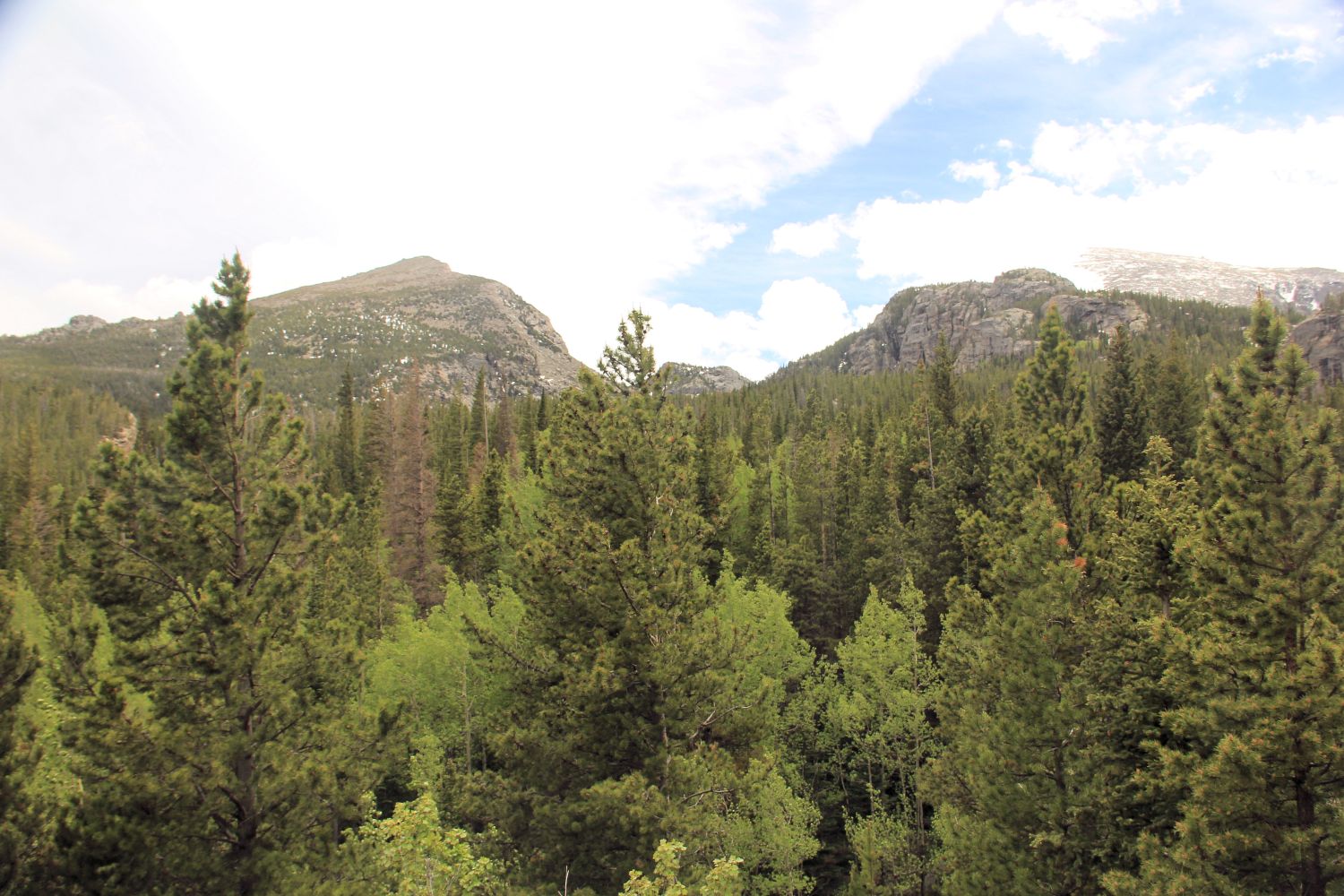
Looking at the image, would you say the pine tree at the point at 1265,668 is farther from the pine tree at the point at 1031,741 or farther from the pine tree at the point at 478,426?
the pine tree at the point at 478,426

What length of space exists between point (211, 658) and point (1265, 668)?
52.6ft

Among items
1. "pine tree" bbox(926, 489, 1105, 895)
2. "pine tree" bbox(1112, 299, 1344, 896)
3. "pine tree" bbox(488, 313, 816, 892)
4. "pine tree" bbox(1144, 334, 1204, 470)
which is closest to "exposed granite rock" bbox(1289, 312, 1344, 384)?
"pine tree" bbox(1144, 334, 1204, 470)

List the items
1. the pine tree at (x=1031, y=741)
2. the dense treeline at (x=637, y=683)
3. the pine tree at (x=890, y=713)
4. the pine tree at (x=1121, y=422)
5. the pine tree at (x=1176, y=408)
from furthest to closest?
the pine tree at (x=1176, y=408)
the pine tree at (x=1121, y=422)
the pine tree at (x=890, y=713)
the pine tree at (x=1031, y=741)
the dense treeline at (x=637, y=683)

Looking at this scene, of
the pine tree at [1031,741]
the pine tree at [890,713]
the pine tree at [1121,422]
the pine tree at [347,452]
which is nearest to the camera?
the pine tree at [1031,741]

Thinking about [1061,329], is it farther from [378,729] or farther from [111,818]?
[111,818]

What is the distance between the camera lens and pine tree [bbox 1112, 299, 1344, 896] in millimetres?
9938

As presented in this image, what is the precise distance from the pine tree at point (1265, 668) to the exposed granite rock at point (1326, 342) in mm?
124352

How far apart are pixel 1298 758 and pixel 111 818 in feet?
54.2

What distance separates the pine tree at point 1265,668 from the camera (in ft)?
32.6

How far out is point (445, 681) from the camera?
25594 mm

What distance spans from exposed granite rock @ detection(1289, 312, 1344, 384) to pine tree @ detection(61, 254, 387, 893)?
137m

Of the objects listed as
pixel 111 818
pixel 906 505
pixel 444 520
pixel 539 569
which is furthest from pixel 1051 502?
pixel 444 520

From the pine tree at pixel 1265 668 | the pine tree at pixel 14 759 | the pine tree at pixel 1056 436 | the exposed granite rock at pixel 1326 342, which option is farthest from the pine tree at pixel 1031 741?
the exposed granite rock at pixel 1326 342

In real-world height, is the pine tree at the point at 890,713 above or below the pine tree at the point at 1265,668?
below
